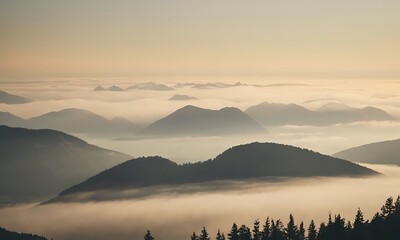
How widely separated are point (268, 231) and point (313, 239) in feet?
46.2

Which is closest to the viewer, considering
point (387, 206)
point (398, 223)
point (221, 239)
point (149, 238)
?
point (398, 223)

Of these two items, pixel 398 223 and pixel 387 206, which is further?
pixel 387 206

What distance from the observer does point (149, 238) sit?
6186 inches

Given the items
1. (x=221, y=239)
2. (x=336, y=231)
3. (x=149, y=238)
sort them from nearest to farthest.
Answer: (x=336, y=231)
(x=149, y=238)
(x=221, y=239)

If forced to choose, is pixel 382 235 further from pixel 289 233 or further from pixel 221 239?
pixel 221 239

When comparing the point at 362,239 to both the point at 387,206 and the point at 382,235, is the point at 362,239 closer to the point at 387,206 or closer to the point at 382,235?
the point at 382,235

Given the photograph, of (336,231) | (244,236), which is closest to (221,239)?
(244,236)

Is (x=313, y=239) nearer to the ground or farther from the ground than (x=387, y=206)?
nearer to the ground

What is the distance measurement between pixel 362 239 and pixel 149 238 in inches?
2497

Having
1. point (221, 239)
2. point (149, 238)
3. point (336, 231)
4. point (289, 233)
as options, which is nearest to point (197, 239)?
point (221, 239)

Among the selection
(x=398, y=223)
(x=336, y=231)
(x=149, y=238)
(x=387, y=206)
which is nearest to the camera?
(x=398, y=223)

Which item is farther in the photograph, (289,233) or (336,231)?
(289,233)

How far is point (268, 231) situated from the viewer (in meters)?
151

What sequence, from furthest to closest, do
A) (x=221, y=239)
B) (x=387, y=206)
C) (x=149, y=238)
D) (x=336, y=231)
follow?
(x=221, y=239) < (x=149, y=238) < (x=387, y=206) < (x=336, y=231)
